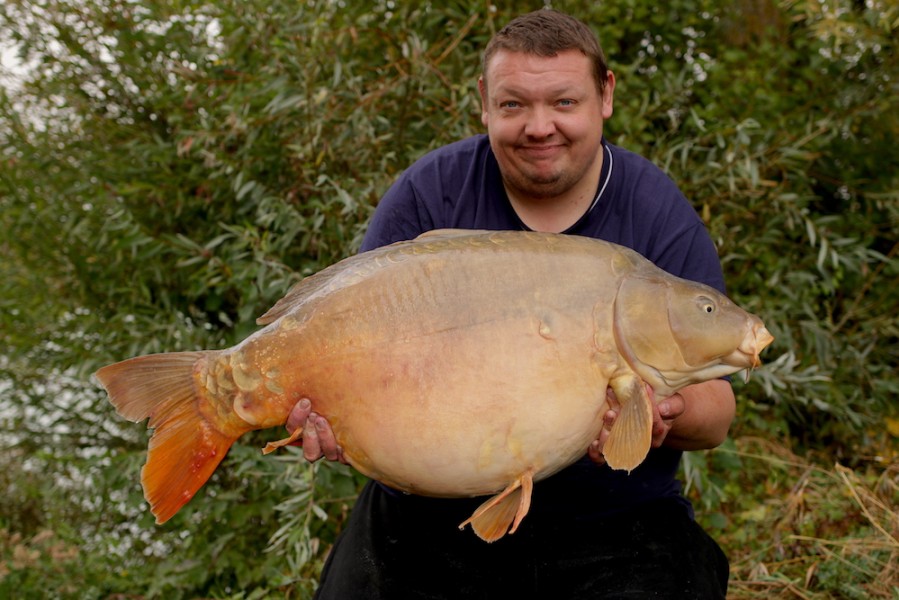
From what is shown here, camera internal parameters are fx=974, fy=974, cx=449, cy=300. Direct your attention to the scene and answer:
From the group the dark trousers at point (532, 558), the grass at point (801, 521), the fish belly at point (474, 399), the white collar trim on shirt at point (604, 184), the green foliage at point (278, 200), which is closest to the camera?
the fish belly at point (474, 399)

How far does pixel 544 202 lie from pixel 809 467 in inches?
52.4

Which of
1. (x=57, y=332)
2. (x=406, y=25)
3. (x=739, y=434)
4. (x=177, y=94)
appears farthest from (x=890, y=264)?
(x=57, y=332)

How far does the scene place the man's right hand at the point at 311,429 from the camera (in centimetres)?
146

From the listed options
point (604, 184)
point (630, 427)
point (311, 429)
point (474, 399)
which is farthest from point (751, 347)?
point (311, 429)

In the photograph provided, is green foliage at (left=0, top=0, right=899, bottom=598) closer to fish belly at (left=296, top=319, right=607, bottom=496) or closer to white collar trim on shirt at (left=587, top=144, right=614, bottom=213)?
white collar trim on shirt at (left=587, top=144, right=614, bottom=213)

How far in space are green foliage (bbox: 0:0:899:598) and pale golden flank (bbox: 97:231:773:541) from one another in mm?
1017

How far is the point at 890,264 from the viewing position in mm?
3096

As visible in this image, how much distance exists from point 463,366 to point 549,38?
71 cm

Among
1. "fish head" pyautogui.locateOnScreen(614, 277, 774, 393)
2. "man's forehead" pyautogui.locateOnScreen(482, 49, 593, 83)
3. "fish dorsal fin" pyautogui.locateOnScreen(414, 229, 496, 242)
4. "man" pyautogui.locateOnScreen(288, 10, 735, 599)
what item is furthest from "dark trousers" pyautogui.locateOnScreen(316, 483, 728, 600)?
"man's forehead" pyautogui.locateOnScreen(482, 49, 593, 83)

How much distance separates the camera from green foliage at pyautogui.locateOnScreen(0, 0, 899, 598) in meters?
2.65

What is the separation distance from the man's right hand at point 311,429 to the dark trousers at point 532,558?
0.37m

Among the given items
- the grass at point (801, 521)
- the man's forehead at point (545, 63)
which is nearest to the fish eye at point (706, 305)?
the man's forehead at point (545, 63)

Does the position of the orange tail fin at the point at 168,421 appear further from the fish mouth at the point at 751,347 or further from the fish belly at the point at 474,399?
the fish mouth at the point at 751,347

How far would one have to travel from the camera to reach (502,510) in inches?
56.8
